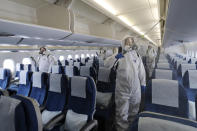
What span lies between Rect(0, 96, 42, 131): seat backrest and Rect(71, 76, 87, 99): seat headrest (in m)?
0.95

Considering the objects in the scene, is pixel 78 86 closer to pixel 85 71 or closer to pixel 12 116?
pixel 12 116

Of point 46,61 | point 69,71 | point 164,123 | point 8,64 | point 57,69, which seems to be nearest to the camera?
point 164,123

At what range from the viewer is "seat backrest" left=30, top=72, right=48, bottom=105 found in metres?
2.91

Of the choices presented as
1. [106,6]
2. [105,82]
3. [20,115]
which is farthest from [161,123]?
[105,82]

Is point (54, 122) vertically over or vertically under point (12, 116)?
under

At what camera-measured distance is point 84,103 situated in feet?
7.28

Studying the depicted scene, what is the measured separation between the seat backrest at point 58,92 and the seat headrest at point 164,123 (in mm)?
1883

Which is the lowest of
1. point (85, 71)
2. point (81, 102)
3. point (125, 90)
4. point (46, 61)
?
point (81, 102)

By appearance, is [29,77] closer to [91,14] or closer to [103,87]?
[103,87]

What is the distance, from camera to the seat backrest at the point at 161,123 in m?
0.75

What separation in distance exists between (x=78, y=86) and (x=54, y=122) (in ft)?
2.18

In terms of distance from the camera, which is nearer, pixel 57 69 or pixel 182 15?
pixel 182 15

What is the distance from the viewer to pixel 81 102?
224cm

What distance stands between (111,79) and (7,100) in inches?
85.0
